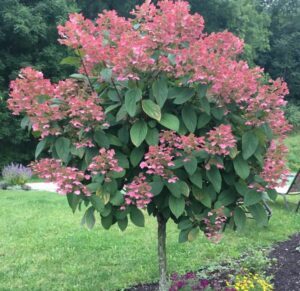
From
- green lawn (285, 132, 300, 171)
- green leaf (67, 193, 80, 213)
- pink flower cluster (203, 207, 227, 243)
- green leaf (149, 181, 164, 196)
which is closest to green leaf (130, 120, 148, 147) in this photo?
green leaf (149, 181, 164, 196)

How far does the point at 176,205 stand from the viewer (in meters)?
2.39

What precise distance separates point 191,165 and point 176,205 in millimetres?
256

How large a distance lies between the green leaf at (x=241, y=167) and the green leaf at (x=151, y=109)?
0.50 meters

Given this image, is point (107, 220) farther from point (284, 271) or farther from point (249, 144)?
point (284, 271)

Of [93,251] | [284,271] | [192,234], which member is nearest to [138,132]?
[192,234]

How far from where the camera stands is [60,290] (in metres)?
3.73

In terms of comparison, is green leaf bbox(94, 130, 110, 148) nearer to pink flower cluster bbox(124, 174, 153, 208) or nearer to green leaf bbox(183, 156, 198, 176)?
pink flower cluster bbox(124, 174, 153, 208)

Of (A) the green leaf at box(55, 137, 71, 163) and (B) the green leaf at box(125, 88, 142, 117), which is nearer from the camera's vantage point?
(B) the green leaf at box(125, 88, 142, 117)

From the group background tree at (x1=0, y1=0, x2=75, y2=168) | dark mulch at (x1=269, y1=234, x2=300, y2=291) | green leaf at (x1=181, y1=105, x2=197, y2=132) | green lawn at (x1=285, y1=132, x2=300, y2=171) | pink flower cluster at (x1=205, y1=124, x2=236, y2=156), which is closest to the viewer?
pink flower cluster at (x1=205, y1=124, x2=236, y2=156)

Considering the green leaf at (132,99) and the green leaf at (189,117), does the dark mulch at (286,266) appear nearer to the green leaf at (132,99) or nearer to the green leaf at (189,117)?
the green leaf at (189,117)

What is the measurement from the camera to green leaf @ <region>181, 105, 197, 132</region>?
2377 millimetres

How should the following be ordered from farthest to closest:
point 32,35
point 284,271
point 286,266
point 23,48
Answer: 1. point 23,48
2. point 32,35
3. point 286,266
4. point 284,271

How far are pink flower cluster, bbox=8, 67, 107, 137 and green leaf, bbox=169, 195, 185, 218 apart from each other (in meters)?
0.53

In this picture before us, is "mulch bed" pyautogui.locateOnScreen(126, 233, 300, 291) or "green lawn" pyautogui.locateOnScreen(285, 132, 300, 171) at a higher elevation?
"green lawn" pyautogui.locateOnScreen(285, 132, 300, 171)
